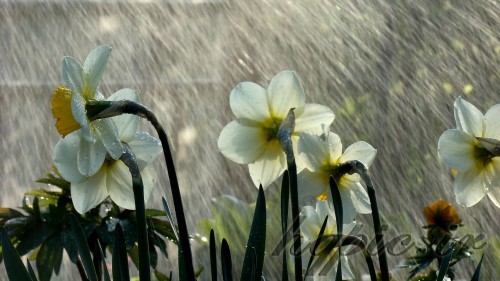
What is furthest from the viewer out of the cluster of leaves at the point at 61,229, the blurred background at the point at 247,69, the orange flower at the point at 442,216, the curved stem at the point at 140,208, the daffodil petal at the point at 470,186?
the blurred background at the point at 247,69

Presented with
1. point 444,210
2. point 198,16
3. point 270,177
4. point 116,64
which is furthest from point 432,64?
point 270,177

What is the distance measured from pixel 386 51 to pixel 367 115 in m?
0.43

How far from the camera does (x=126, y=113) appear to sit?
506 mm

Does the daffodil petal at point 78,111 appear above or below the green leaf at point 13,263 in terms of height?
above

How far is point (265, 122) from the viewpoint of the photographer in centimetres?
57

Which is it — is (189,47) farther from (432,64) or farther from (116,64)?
(432,64)

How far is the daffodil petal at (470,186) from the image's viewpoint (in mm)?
579

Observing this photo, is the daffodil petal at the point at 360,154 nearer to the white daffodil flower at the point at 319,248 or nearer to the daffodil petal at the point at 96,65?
the white daffodil flower at the point at 319,248

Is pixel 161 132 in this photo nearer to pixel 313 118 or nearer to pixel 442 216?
pixel 313 118

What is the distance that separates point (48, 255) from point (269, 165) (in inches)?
19.9

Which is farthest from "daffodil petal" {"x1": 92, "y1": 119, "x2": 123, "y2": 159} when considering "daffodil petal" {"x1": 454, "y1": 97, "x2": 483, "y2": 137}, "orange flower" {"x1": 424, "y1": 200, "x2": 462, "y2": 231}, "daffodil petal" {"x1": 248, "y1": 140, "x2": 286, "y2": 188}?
"orange flower" {"x1": 424, "y1": 200, "x2": 462, "y2": 231}

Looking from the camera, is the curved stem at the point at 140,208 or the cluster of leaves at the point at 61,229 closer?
the curved stem at the point at 140,208

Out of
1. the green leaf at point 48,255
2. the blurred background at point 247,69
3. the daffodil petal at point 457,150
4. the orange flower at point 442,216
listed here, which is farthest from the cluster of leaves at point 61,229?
the blurred background at point 247,69

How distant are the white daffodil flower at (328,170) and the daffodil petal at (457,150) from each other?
4 cm
